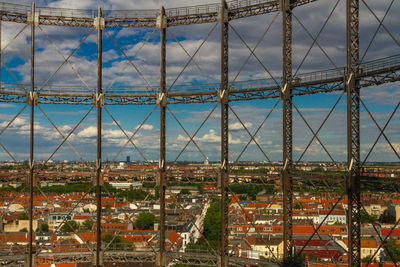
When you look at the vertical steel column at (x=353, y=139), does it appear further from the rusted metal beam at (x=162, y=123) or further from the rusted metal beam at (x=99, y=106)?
the rusted metal beam at (x=99, y=106)

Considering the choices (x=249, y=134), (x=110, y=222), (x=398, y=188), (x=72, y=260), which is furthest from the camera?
(x=110, y=222)

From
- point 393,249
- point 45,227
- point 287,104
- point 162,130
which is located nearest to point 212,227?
point 393,249

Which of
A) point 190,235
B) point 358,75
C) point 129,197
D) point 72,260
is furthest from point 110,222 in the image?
point 358,75

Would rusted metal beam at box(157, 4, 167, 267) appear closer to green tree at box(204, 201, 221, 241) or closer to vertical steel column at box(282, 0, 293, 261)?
vertical steel column at box(282, 0, 293, 261)

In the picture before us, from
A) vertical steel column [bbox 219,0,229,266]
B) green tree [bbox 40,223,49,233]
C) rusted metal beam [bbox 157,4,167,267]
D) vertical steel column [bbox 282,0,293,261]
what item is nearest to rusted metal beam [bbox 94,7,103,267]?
rusted metal beam [bbox 157,4,167,267]

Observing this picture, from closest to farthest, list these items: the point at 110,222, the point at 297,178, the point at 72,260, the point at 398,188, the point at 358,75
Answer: the point at 398,188 < the point at 358,75 < the point at 297,178 < the point at 72,260 < the point at 110,222

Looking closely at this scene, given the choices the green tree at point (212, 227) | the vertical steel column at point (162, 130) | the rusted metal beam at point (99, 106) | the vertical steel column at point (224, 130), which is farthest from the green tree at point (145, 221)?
the vertical steel column at point (224, 130)

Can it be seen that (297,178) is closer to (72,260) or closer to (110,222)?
(72,260)
